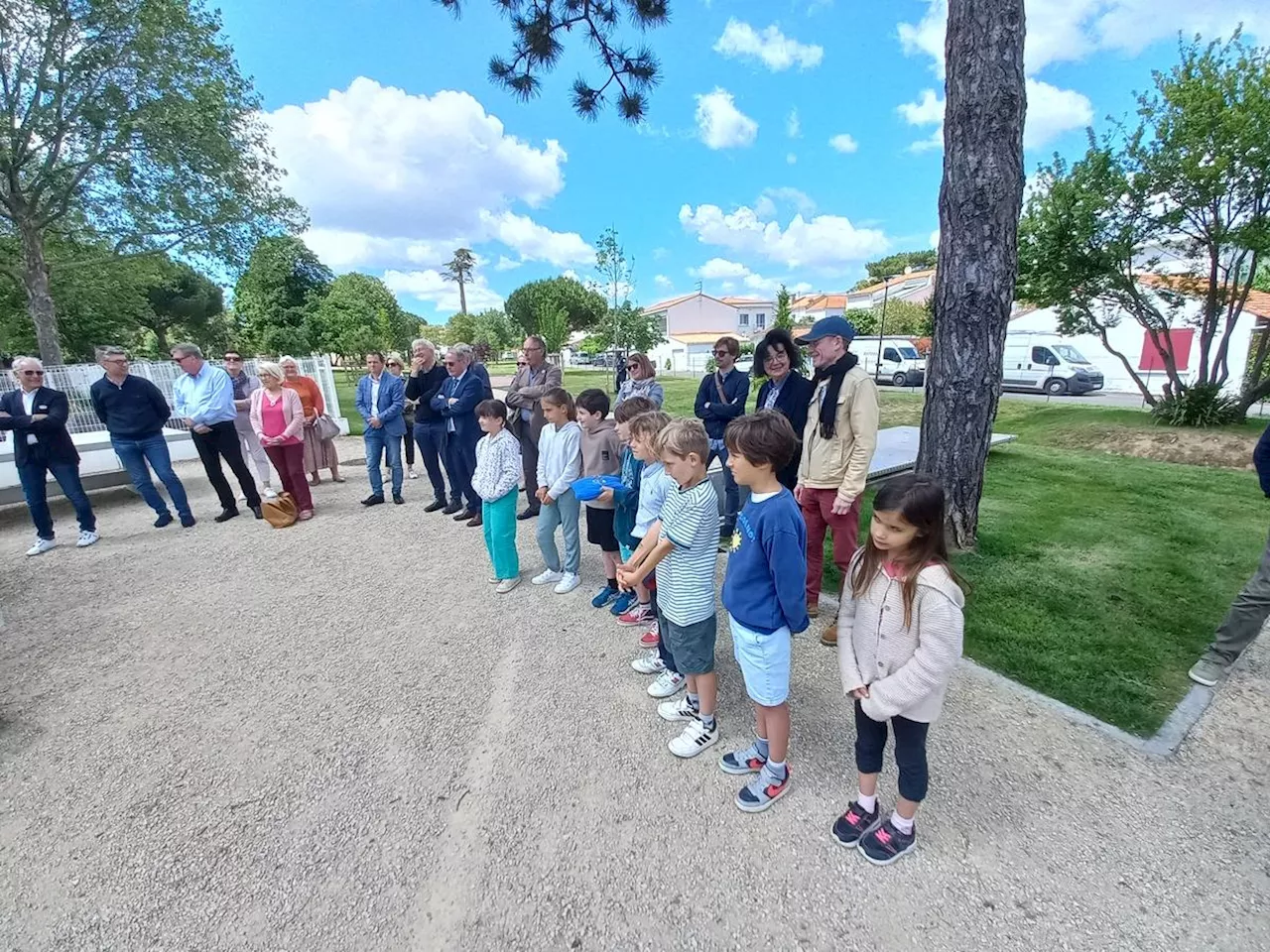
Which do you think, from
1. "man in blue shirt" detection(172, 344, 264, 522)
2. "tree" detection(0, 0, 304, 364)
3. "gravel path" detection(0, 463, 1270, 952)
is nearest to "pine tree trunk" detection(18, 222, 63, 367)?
"tree" detection(0, 0, 304, 364)

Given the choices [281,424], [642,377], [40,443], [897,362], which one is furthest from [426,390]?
[897,362]

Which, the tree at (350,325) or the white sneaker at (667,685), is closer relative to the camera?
the white sneaker at (667,685)

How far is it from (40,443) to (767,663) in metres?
7.09

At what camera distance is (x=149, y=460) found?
5891 millimetres

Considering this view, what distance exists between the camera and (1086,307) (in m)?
10.8

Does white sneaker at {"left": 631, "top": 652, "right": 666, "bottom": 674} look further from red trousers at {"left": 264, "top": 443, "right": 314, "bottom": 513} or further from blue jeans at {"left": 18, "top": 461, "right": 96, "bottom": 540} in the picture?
blue jeans at {"left": 18, "top": 461, "right": 96, "bottom": 540}

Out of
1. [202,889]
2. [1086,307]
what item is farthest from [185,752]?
[1086,307]

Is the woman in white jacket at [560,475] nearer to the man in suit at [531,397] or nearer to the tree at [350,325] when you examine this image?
the man in suit at [531,397]

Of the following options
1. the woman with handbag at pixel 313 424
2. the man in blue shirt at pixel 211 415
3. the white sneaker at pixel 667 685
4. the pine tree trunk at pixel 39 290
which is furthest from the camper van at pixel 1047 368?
the pine tree trunk at pixel 39 290

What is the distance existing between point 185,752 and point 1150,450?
13265 mm

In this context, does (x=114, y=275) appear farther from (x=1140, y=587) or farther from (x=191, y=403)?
(x=1140, y=587)

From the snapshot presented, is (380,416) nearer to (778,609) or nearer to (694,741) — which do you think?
(694,741)

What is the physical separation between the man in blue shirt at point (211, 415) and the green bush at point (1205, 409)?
1539 cm

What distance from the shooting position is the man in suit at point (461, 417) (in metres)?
5.61
